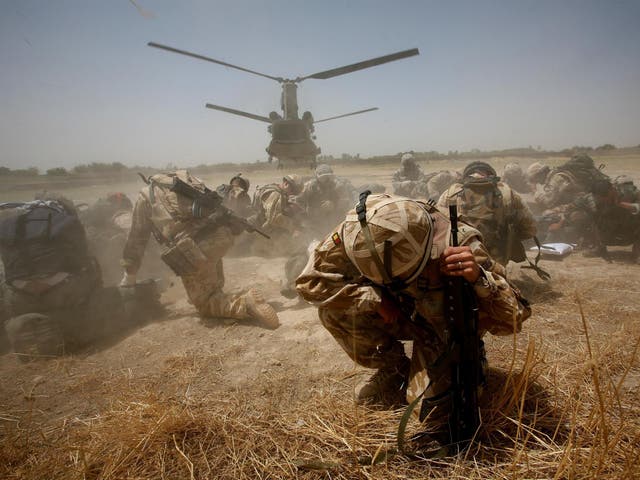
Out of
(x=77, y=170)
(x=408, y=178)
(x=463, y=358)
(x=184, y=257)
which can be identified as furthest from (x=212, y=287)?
(x=77, y=170)

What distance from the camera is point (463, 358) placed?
1589 mm

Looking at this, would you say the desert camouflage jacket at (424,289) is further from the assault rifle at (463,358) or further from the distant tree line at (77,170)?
the distant tree line at (77,170)

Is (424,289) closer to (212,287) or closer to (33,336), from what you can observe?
(212,287)

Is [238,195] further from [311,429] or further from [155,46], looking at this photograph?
[311,429]

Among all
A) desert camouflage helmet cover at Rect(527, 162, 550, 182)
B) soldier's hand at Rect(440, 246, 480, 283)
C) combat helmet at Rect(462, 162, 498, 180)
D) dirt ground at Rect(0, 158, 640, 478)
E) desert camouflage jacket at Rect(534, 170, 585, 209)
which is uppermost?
desert camouflage helmet cover at Rect(527, 162, 550, 182)

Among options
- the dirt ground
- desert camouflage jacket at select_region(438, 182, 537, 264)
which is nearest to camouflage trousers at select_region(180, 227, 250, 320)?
the dirt ground

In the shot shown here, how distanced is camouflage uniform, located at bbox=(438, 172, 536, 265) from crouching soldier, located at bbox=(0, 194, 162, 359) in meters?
3.99

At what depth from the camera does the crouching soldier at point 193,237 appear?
11.5 feet

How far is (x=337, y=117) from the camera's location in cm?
981

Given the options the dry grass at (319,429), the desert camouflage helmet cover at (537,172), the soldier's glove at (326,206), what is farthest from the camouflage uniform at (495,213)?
the desert camouflage helmet cover at (537,172)

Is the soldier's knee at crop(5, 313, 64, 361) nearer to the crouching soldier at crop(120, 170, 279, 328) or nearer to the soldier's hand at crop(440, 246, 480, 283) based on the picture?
the crouching soldier at crop(120, 170, 279, 328)

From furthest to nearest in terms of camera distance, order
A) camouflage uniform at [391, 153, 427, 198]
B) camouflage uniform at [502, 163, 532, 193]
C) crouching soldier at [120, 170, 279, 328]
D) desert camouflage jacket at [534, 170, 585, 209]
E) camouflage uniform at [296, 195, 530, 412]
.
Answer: camouflage uniform at [502, 163, 532, 193]
camouflage uniform at [391, 153, 427, 198]
desert camouflage jacket at [534, 170, 585, 209]
crouching soldier at [120, 170, 279, 328]
camouflage uniform at [296, 195, 530, 412]

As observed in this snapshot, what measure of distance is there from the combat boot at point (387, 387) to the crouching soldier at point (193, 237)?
1489mm

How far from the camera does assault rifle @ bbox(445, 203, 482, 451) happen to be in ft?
5.14
